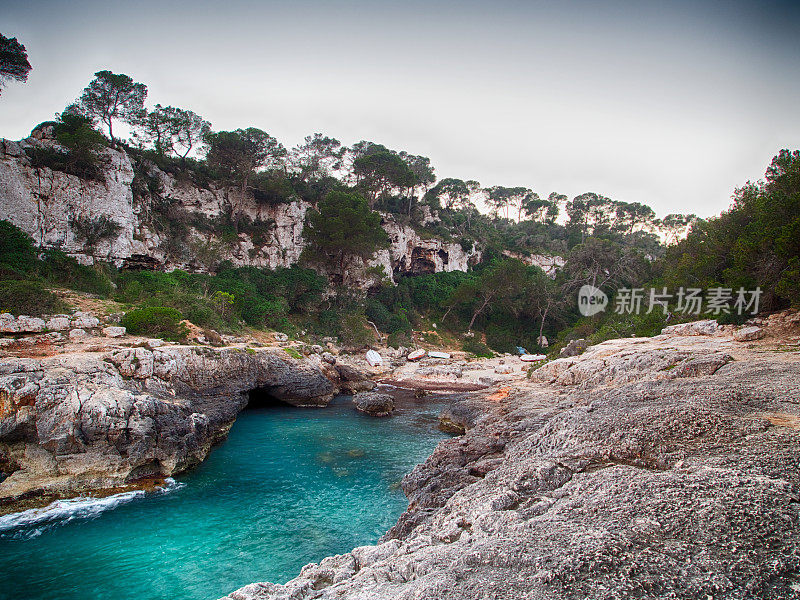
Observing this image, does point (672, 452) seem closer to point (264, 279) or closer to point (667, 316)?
point (667, 316)

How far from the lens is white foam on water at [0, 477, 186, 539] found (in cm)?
865

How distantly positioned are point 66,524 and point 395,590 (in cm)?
995

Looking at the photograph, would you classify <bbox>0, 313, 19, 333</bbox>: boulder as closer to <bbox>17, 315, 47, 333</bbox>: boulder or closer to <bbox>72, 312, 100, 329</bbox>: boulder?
<bbox>17, 315, 47, 333</bbox>: boulder

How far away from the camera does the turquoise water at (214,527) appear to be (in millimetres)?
7449

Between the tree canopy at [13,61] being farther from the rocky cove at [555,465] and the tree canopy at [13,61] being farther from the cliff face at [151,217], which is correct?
the rocky cove at [555,465]

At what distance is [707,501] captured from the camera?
394 centimetres

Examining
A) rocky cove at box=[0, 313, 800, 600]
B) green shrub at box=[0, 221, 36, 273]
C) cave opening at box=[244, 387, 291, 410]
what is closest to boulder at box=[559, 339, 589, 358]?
rocky cove at box=[0, 313, 800, 600]

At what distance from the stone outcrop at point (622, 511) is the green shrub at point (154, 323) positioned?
1381cm

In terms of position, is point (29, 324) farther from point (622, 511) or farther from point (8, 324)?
point (622, 511)

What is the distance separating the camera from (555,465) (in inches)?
240

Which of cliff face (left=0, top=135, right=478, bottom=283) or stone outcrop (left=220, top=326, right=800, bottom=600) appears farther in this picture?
cliff face (left=0, top=135, right=478, bottom=283)

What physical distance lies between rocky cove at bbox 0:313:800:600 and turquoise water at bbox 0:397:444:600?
3.80 feet

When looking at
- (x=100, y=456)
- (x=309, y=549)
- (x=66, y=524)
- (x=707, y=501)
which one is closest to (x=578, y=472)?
(x=707, y=501)

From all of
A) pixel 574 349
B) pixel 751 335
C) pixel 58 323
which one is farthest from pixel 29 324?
pixel 574 349
